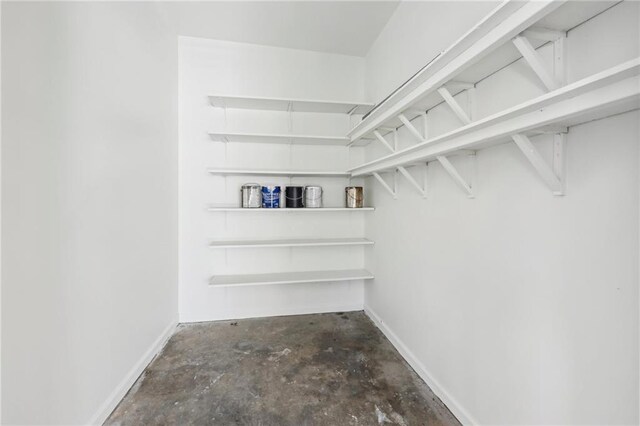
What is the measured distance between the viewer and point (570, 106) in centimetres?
75

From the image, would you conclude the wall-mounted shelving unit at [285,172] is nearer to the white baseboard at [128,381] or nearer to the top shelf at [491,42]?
the white baseboard at [128,381]

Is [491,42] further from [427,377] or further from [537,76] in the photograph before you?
[427,377]

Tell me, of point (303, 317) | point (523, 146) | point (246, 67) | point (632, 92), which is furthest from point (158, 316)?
point (632, 92)

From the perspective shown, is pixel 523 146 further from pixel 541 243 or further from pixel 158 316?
pixel 158 316

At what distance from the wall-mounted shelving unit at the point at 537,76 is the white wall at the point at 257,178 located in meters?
1.55

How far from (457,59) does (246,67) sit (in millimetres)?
2158

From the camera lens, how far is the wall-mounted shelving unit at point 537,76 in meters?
0.69

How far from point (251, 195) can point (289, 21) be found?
4.99 feet

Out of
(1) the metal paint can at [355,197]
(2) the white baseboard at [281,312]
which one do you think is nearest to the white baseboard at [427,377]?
(2) the white baseboard at [281,312]

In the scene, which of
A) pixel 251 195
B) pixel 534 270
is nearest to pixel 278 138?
pixel 251 195

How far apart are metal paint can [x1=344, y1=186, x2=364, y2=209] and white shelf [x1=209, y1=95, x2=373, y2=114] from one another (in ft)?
2.50

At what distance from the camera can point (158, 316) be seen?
7.11 feet

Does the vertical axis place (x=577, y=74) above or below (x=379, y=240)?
above


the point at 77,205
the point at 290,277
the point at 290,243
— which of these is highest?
the point at 77,205
